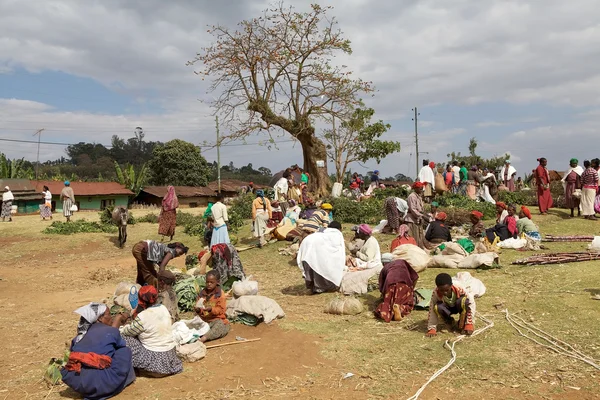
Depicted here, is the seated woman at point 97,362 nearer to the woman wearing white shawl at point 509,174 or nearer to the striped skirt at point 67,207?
the striped skirt at point 67,207

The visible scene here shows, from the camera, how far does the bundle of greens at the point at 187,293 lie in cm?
762

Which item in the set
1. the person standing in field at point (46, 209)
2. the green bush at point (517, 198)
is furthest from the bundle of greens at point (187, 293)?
the person standing in field at point (46, 209)

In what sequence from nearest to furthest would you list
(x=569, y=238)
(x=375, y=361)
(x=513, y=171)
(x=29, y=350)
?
Answer: (x=375, y=361)
(x=29, y=350)
(x=569, y=238)
(x=513, y=171)

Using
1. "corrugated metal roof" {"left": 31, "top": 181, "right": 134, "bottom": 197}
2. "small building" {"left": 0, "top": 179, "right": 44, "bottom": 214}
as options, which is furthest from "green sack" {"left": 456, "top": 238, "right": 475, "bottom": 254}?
"corrugated metal roof" {"left": 31, "top": 181, "right": 134, "bottom": 197}

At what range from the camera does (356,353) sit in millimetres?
5523

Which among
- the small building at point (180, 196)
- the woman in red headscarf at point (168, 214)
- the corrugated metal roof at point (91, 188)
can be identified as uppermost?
the corrugated metal roof at point (91, 188)

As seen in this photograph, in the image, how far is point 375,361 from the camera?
5.27 metres

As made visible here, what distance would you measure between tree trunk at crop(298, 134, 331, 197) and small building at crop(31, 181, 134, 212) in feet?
50.1

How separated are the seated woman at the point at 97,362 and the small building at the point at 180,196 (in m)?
31.3

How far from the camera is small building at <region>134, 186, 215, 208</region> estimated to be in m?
36.0

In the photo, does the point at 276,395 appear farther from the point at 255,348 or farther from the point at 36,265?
the point at 36,265

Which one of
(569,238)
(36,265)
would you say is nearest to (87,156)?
(36,265)

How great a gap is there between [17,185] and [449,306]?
27.9 metres

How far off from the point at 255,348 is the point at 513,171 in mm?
15816
